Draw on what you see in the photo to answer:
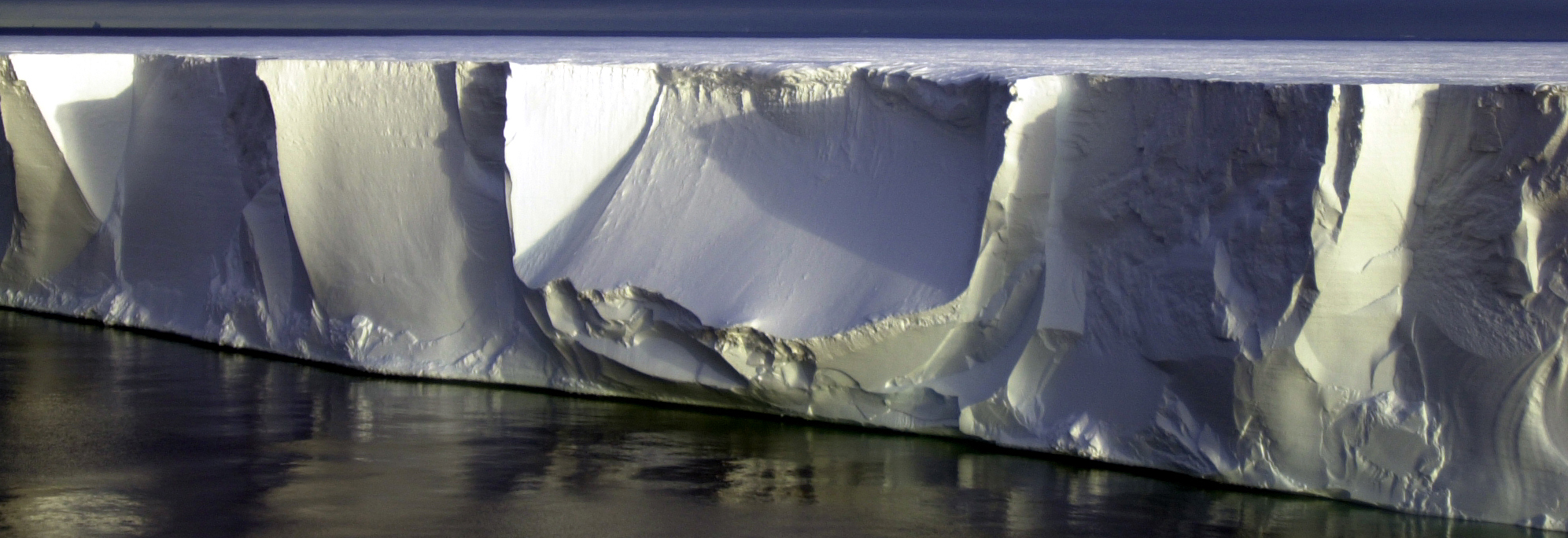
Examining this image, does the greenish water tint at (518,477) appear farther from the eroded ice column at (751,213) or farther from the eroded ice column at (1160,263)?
the eroded ice column at (751,213)

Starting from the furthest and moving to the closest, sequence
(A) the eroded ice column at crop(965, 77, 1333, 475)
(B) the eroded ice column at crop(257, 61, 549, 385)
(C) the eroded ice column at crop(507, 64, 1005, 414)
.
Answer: (B) the eroded ice column at crop(257, 61, 549, 385), (C) the eroded ice column at crop(507, 64, 1005, 414), (A) the eroded ice column at crop(965, 77, 1333, 475)

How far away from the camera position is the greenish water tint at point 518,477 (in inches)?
193

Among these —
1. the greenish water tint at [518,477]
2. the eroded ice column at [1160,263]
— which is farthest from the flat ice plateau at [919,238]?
the greenish water tint at [518,477]

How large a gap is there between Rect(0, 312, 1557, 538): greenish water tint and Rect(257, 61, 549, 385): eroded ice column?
303 millimetres

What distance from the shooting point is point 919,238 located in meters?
6.25

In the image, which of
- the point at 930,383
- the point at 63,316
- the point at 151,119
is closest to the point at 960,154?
the point at 930,383

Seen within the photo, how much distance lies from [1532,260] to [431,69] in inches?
195

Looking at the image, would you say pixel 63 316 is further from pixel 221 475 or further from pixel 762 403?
pixel 762 403

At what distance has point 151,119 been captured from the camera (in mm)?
8688

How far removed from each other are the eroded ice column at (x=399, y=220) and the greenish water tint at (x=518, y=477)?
303 mm

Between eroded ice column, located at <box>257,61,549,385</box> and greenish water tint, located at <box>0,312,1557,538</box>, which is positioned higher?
eroded ice column, located at <box>257,61,549,385</box>

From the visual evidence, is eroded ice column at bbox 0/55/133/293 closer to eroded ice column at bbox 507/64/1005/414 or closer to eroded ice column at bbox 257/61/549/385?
eroded ice column at bbox 257/61/549/385

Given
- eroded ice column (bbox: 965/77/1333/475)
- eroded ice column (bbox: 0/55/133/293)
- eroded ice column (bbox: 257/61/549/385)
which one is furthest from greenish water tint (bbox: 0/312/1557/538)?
Answer: eroded ice column (bbox: 0/55/133/293)

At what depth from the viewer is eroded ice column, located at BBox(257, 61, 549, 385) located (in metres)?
7.24
